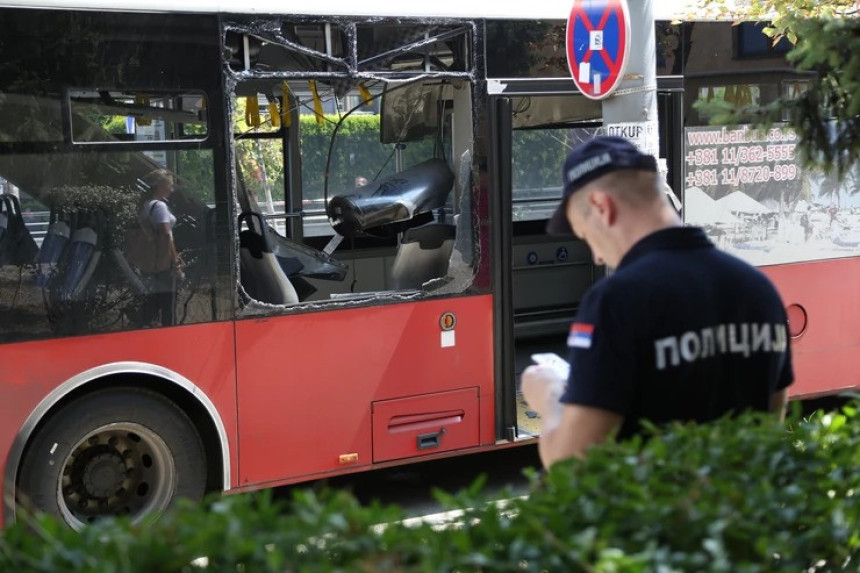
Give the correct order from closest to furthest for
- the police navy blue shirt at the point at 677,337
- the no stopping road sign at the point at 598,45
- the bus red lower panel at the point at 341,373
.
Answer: the police navy blue shirt at the point at 677,337 < the no stopping road sign at the point at 598,45 < the bus red lower panel at the point at 341,373

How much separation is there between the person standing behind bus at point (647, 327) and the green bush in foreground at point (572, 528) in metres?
0.13

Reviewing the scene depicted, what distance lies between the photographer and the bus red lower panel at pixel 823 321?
26.3 feet

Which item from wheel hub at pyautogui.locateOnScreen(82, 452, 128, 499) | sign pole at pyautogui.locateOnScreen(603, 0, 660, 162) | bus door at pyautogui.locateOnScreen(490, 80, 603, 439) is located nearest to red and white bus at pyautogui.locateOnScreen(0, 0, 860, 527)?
wheel hub at pyautogui.locateOnScreen(82, 452, 128, 499)

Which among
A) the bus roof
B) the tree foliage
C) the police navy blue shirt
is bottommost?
the police navy blue shirt

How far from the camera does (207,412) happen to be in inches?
240

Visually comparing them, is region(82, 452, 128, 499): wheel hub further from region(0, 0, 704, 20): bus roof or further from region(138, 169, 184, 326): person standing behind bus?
region(0, 0, 704, 20): bus roof

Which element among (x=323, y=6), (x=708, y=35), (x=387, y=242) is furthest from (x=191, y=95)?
(x=708, y=35)

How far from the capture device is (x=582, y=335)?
2.64m

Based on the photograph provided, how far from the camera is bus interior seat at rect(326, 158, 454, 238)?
745 centimetres

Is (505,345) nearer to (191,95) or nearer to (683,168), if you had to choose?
(683,168)

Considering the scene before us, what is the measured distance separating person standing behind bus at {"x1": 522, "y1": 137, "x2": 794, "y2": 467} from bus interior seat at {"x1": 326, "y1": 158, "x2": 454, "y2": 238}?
14.7 ft

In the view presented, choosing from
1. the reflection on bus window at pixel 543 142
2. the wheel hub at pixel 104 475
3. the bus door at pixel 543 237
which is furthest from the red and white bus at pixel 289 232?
the bus door at pixel 543 237

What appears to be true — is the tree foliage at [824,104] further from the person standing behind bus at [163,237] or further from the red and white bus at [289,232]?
the person standing behind bus at [163,237]

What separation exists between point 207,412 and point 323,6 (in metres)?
2.20
